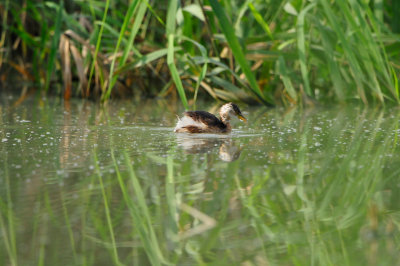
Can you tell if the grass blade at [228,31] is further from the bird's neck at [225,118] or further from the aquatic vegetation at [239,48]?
the bird's neck at [225,118]

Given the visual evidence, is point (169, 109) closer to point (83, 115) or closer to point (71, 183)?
point (83, 115)

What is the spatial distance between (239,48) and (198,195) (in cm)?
352

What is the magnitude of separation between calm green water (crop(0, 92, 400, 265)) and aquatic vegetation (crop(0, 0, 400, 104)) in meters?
1.09

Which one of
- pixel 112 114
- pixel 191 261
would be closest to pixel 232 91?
pixel 112 114

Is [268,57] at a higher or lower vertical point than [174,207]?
higher

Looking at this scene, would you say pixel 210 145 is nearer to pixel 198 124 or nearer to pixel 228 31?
pixel 198 124

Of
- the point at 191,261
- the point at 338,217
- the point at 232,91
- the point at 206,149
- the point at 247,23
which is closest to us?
the point at 191,261

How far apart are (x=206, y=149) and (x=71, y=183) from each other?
1524 millimetres

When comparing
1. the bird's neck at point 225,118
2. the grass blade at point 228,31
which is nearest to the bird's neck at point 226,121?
the bird's neck at point 225,118

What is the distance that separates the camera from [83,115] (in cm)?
714

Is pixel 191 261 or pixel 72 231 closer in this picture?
pixel 191 261

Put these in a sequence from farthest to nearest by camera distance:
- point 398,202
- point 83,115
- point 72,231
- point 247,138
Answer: point 83,115 → point 247,138 → point 398,202 → point 72,231

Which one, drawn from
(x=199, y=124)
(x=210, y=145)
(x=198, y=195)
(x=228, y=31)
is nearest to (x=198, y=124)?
(x=199, y=124)

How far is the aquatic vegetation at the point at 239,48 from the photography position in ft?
22.3
